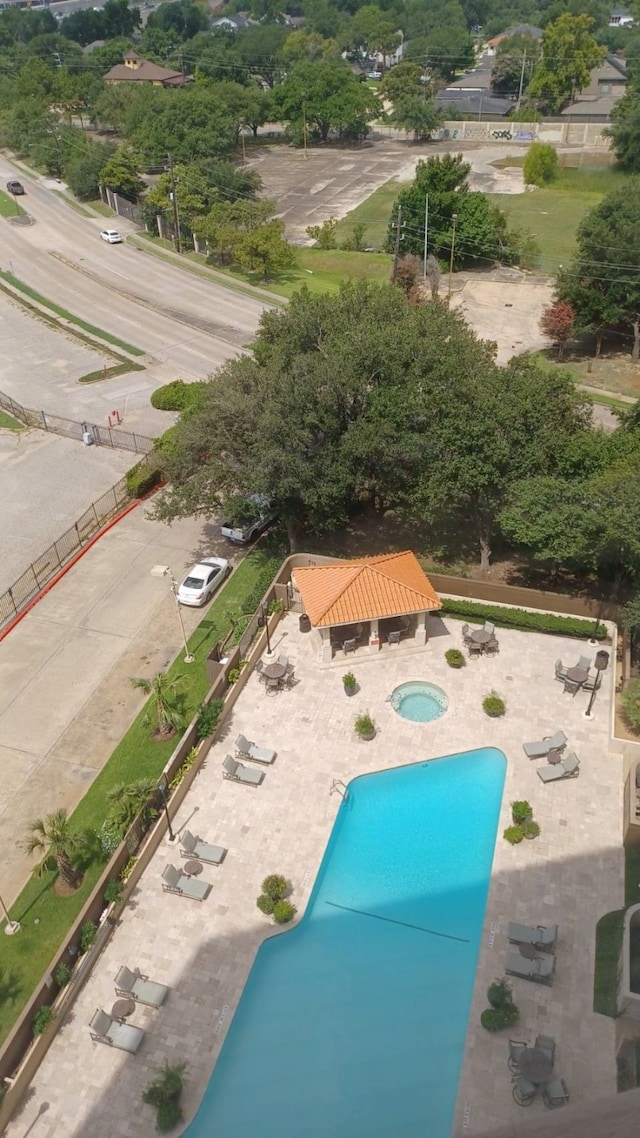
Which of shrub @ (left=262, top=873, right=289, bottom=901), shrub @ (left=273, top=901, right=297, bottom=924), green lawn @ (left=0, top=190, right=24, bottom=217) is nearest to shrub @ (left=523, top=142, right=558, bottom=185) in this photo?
green lawn @ (left=0, top=190, right=24, bottom=217)

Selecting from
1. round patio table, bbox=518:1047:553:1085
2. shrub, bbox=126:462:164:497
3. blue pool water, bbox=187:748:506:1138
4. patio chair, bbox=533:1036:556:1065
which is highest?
shrub, bbox=126:462:164:497

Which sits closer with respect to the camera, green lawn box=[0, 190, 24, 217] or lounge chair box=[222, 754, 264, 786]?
lounge chair box=[222, 754, 264, 786]

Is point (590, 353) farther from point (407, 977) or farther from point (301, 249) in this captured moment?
point (407, 977)

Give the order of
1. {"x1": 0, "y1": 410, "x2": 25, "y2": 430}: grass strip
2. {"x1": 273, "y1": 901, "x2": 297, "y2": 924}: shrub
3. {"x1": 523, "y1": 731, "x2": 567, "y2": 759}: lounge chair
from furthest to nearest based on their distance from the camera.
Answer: {"x1": 0, "y1": 410, "x2": 25, "y2": 430}: grass strip → {"x1": 523, "y1": 731, "x2": 567, "y2": 759}: lounge chair → {"x1": 273, "y1": 901, "x2": 297, "y2": 924}: shrub

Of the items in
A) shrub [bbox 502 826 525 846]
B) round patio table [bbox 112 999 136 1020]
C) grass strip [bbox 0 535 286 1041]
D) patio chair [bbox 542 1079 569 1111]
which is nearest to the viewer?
patio chair [bbox 542 1079 569 1111]

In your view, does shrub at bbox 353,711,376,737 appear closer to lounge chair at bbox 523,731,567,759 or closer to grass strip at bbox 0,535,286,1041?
lounge chair at bbox 523,731,567,759

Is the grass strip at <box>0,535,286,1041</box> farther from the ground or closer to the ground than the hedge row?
closer to the ground
